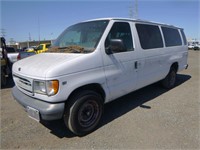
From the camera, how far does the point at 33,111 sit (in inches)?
106

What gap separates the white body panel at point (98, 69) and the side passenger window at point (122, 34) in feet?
0.31

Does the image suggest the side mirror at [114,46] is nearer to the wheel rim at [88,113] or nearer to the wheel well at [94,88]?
the wheel well at [94,88]

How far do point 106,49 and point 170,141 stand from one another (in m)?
2.06

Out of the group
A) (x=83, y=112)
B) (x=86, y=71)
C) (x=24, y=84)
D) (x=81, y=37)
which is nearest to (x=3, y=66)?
(x=24, y=84)

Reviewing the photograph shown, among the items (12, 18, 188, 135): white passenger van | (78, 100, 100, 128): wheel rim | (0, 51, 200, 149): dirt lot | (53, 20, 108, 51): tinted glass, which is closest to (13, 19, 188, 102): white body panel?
(12, 18, 188, 135): white passenger van

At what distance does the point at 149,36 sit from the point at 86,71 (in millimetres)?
2471

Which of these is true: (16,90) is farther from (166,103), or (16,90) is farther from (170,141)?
(166,103)

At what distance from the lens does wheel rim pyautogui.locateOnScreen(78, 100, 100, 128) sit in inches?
119

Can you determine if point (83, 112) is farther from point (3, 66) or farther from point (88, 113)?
point (3, 66)

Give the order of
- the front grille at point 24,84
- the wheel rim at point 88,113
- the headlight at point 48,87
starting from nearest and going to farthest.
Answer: the headlight at point 48,87
the front grille at point 24,84
the wheel rim at point 88,113

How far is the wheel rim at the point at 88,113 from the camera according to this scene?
9.91 feet

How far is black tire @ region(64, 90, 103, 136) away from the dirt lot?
18 centimetres

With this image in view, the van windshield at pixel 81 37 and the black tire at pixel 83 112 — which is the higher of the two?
the van windshield at pixel 81 37

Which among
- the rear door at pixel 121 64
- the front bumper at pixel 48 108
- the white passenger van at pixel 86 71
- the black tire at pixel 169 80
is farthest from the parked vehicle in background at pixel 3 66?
the black tire at pixel 169 80
